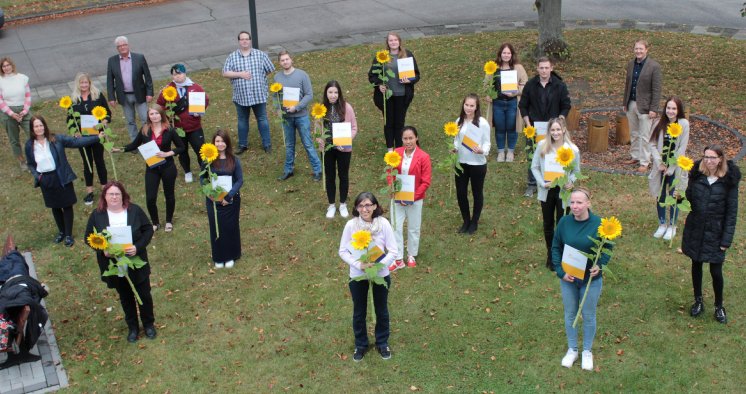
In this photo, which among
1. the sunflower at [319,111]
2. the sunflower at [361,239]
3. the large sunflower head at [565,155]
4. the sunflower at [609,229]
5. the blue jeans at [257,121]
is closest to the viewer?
the sunflower at [609,229]

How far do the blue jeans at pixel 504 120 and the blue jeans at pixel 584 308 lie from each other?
567cm

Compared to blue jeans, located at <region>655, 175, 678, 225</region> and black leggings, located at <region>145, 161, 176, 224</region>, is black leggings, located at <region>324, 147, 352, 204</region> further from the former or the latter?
blue jeans, located at <region>655, 175, 678, 225</region>

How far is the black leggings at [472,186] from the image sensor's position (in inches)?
436

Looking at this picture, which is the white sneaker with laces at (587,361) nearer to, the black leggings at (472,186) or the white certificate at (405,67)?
the black leggings at (472,186)

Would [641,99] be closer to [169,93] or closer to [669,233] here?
[669,233]

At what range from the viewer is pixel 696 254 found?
8.85 m

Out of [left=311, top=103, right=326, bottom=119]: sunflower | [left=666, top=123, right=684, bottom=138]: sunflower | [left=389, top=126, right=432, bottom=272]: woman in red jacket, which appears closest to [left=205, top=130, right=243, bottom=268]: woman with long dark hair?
[left=311, top=103, right=326, bottom=119]: sunflower

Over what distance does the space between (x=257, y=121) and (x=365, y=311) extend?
22.6 feet

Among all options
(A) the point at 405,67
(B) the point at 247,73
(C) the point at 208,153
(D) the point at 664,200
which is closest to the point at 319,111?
(C) the point at 208,153

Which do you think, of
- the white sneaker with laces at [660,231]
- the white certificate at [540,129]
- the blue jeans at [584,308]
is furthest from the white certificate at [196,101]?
the white sneaker with laces at [660,231]

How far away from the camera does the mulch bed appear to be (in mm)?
13648

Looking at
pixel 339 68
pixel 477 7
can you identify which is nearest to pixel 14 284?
pixel 339 68

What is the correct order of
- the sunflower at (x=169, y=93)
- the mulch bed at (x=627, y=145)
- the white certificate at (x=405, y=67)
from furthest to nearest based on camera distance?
the mulch bed at (x=627, y=145) < the white certificate at (x=405, y=67) < the sunflower at (x=169, y=93)

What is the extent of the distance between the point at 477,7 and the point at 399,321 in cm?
1614
